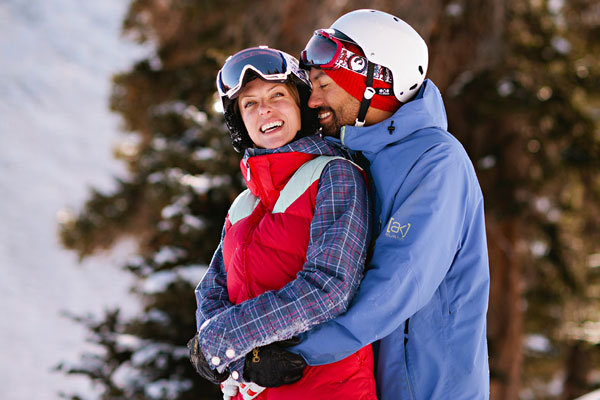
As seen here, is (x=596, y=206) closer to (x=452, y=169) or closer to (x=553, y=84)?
(x=553, y=84)

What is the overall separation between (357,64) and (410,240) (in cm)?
94

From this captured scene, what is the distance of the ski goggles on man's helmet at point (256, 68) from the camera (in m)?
2.49

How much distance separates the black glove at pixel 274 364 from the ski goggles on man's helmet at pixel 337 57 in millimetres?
1250

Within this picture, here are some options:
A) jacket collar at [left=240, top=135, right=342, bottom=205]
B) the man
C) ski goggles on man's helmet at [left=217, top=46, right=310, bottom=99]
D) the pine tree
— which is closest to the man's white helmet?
the man

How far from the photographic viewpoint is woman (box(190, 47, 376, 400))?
197 cm

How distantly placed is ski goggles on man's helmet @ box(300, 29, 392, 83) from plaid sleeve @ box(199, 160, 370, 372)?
725mm

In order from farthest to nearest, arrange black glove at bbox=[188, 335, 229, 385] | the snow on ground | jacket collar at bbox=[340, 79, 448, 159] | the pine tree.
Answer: the snow on ground → the pine tree → jacket collar at bbox=[340, 79, 448, 159] → black glove at bbox=[188, 335, 229, 385]

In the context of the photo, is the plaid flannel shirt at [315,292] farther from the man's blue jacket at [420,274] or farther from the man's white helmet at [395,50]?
the man's white helmet at [395,50]

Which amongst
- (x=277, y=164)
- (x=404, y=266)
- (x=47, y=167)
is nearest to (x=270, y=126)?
(x=277, y=164)

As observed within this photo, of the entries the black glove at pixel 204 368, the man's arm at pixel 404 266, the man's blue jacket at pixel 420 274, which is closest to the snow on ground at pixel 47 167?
the black glove at pixel 204 368

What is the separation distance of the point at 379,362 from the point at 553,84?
5051 millimetres

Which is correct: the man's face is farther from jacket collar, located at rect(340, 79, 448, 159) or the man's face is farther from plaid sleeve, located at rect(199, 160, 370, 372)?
plaid sleeve, located at rect(199, 160, 370, 372)

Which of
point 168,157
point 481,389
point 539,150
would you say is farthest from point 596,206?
point 481,389

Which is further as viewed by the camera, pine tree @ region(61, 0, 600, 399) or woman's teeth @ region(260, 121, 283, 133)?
pine tree @ region(61, 0, 600, 399)
